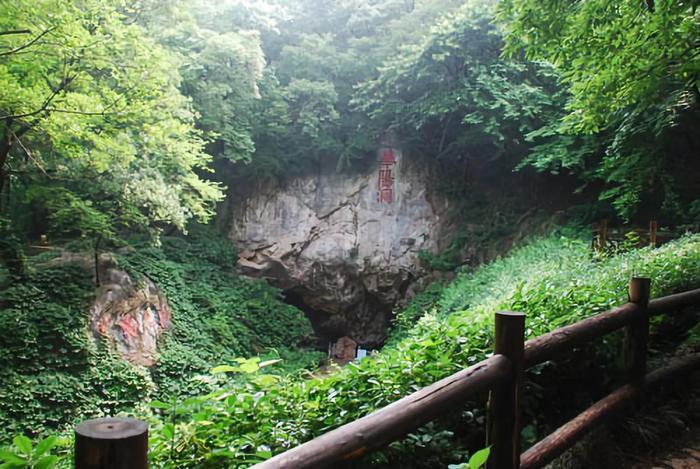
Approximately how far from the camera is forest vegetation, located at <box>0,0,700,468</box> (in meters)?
2.49

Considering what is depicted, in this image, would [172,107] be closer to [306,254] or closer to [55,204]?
[55,204]

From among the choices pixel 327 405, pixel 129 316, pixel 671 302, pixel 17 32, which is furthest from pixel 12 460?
pixel 129 316

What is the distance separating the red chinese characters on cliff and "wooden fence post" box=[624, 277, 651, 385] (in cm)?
1077

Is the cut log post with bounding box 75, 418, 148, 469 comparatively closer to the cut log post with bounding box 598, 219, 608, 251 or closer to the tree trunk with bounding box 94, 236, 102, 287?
the tree trunk with bounding box 94, 236, 102, 287

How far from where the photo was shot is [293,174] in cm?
1374

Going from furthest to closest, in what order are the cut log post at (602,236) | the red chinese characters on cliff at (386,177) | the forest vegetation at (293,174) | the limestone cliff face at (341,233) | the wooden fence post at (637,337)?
the red chinese characters on cliff at (386,177) < the limestone cliff face at (341,233) < the cut log post at (602,236) < the wooden fence post at (637,337) < the forest vegetation at (293,174)

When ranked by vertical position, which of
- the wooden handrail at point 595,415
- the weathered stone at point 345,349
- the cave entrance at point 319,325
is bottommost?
the weathered stone at point 345,349

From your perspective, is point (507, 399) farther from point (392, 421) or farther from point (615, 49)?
point (615, 49)

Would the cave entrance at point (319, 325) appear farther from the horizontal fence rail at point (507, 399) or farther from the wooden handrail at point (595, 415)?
the horizontal fence rail at point (507, 399)

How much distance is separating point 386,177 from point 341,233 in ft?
7.13

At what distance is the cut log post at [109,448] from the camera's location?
2.87 ft

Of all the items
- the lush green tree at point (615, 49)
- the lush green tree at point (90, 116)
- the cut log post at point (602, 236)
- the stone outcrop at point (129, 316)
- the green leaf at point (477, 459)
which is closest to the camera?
the green leaf at point (477, 459)

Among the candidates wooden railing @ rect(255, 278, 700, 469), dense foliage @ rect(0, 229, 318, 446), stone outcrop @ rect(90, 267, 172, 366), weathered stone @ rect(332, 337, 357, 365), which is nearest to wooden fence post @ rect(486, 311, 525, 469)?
wooden railing @ rect(255, 278, 700, 469)

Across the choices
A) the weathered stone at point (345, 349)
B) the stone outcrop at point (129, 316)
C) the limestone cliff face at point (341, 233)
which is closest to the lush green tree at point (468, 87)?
the limestone cliff face at point (341, 233)
